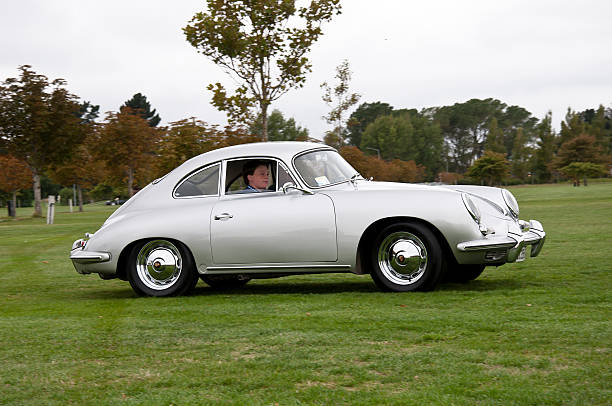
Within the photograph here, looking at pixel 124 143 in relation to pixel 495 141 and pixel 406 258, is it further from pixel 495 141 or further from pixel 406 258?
pixel 495 141

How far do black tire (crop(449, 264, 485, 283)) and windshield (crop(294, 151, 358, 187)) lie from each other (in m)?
1.67

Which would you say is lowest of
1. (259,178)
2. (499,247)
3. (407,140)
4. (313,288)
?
(313,288)

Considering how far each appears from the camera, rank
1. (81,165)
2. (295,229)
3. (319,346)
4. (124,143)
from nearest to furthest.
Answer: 1. (319,346)
2. (295,229)
3. (124,143)
4. (81,165)

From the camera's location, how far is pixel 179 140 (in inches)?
1348

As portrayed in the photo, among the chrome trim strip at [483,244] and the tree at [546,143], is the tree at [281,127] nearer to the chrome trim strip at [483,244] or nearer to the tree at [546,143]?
the tree at [546,143]

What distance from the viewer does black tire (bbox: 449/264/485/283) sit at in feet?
28.7

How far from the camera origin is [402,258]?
25.2 feet

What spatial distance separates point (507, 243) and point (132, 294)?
4.45 metres

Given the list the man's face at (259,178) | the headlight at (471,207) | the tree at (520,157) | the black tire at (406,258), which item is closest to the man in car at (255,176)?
the man's face at (259,178)

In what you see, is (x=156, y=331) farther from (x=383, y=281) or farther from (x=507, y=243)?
(x=507, y=243)

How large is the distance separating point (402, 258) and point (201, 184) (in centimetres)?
250

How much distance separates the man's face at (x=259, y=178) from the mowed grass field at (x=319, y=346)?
1250 millimetres

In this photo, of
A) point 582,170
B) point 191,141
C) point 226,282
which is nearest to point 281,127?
point 582,170

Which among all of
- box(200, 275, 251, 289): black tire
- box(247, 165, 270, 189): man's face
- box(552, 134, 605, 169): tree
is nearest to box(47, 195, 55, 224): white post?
box(200, 275, 251, 289): black tire
